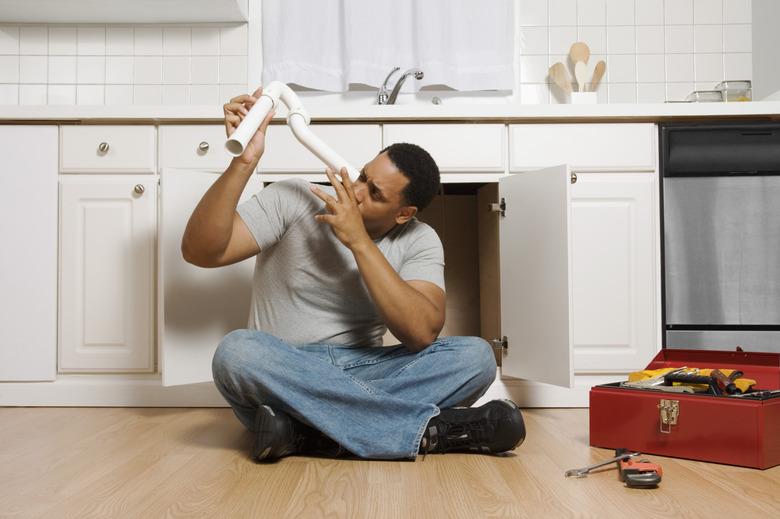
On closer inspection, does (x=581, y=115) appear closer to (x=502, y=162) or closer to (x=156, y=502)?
(x=502, y=162)

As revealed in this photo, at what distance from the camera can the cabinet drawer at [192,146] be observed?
7.89 ft

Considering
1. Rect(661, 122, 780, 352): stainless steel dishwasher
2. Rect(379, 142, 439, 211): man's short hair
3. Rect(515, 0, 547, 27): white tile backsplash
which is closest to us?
Rect(379, 142, 439, 211): man's short hair

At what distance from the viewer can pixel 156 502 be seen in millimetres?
1278

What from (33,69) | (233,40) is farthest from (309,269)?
(33,69)

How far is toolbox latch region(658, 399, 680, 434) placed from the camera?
5.38 feet

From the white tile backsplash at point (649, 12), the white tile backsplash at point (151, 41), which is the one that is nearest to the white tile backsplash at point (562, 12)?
the white tile backsplash at point (649, 12)

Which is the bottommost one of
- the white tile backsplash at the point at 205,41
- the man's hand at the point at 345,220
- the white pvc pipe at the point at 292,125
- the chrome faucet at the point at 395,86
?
the man's hand at the point at 345,220

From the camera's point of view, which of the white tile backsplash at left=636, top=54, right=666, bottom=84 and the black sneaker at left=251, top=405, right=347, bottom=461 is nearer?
the black sneaker at left=251, top=405, right=347, bottom=461

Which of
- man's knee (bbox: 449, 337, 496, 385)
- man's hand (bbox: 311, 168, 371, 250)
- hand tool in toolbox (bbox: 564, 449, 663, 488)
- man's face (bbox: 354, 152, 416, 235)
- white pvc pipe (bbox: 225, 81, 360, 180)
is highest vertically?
white pvc pipe (bbox: 225, 81, 360, 180)

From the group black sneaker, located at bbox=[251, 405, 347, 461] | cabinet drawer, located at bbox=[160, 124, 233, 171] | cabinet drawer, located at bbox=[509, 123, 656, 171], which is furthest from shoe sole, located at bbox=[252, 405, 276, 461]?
cabinet drawer, located at bbox=[509, 123, 656, 171]

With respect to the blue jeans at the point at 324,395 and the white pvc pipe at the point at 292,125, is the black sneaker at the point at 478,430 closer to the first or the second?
the blue jeans at the point at 324,395

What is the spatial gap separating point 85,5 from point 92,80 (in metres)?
0.32

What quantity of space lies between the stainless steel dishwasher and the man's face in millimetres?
1074

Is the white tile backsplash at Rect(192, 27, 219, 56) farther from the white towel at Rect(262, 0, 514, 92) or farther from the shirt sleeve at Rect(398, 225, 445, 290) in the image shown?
the shirt sleeve at Rect(398, 225, 445, 290)
